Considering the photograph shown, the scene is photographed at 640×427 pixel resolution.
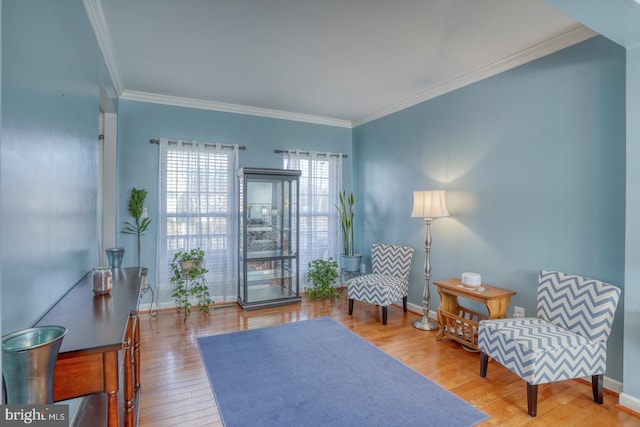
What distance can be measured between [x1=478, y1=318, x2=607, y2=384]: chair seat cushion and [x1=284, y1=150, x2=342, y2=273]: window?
3.00m

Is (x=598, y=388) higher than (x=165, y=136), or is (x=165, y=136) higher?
(x=165, y=136)

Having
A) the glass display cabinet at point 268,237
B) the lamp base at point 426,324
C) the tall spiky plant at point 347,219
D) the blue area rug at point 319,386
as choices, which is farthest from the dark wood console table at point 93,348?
the tall spiky plant at point 347,219

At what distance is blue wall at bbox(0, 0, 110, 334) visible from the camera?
1.18 m

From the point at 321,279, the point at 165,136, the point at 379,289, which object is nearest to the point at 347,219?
the point at 321,279

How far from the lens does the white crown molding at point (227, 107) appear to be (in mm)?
4031

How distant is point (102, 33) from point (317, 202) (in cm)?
323

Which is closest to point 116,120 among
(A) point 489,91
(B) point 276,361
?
(B) point 276,361

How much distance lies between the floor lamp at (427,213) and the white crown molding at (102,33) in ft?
10.2

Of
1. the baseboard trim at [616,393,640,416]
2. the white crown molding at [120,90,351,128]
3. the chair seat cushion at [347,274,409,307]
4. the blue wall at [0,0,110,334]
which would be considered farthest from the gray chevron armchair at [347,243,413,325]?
the blue wall at [0,0,110,334]

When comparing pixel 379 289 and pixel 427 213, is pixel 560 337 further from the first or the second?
pixel 379 289

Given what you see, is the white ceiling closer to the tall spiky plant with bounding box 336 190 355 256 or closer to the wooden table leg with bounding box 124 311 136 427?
the tall spiky plant with bounding box 336 190 355 256

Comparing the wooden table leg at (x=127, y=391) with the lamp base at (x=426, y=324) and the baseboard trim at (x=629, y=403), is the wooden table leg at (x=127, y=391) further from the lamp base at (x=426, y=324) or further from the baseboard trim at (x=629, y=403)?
the baseboard trim at (x=629, y=403)

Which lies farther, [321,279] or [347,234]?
[347,234]

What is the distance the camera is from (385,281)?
3852mm
